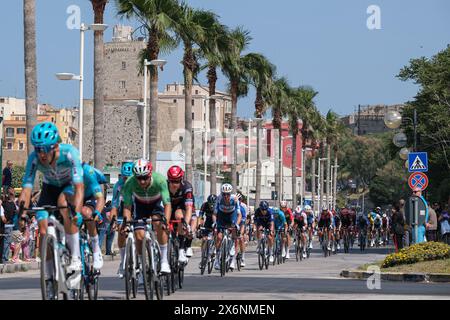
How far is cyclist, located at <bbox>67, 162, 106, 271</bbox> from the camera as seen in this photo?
14.1m

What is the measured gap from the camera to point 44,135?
492 inches

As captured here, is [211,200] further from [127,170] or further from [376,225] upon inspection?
[376,225]

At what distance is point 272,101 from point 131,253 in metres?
60.9

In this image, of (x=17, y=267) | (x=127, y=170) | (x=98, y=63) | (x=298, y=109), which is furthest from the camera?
(x=298, y=109)

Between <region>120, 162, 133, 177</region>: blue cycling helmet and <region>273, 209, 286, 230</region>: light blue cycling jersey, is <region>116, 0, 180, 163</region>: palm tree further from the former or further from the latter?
<region>120, 162, 133, 177</region>: blue cycling helmet

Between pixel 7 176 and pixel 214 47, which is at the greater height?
pixel 214 47

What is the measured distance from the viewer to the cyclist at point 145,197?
1570 cm

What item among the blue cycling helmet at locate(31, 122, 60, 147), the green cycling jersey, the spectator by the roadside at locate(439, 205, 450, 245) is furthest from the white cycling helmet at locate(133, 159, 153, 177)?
the spectator by the roadside at locate(439, 205, 450, 245)

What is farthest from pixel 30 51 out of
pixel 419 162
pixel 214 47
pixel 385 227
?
pixel 385 227

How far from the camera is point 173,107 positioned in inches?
6284

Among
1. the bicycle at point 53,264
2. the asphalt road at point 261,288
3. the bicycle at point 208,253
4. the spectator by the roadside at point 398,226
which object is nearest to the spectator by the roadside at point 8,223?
the asphalt road at point 261,288

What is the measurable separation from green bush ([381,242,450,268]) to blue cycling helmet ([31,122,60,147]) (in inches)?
596

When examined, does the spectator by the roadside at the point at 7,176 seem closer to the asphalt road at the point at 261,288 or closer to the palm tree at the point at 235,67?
the asphalt road at the point at 261,288

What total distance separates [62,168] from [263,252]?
55.6 feet
